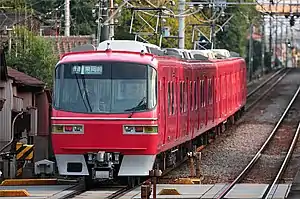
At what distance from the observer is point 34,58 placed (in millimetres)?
33969

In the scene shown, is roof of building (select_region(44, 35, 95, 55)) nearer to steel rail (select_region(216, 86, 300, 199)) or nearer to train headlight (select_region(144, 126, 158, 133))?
steel rail (select_region(216, 86, 300, 199))

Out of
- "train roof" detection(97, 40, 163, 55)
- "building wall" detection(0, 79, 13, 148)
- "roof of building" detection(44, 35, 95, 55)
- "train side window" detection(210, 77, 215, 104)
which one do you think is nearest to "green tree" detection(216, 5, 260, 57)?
"roof of building" detection(44, 35, 95, 55)

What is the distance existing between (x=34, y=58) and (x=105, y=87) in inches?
657

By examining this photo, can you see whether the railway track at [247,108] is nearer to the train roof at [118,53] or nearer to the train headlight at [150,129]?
the train headlight at [150,129]

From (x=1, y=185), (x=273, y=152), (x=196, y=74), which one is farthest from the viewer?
(x=273, y=152)

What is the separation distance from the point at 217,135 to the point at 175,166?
987 centimetres

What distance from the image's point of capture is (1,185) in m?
18.9

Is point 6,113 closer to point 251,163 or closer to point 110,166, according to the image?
point 251,163

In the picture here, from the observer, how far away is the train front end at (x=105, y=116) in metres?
17.4

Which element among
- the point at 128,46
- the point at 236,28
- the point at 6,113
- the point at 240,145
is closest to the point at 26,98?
the point at 6,113

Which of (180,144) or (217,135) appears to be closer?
(180,144)

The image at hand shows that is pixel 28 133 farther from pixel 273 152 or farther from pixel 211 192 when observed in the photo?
pixel 211 192

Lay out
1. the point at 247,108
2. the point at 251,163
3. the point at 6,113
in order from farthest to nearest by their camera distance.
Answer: the point at 247,108, the point at 6,113, the point at 251,163

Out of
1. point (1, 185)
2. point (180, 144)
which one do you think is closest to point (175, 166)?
point (180, 144)
